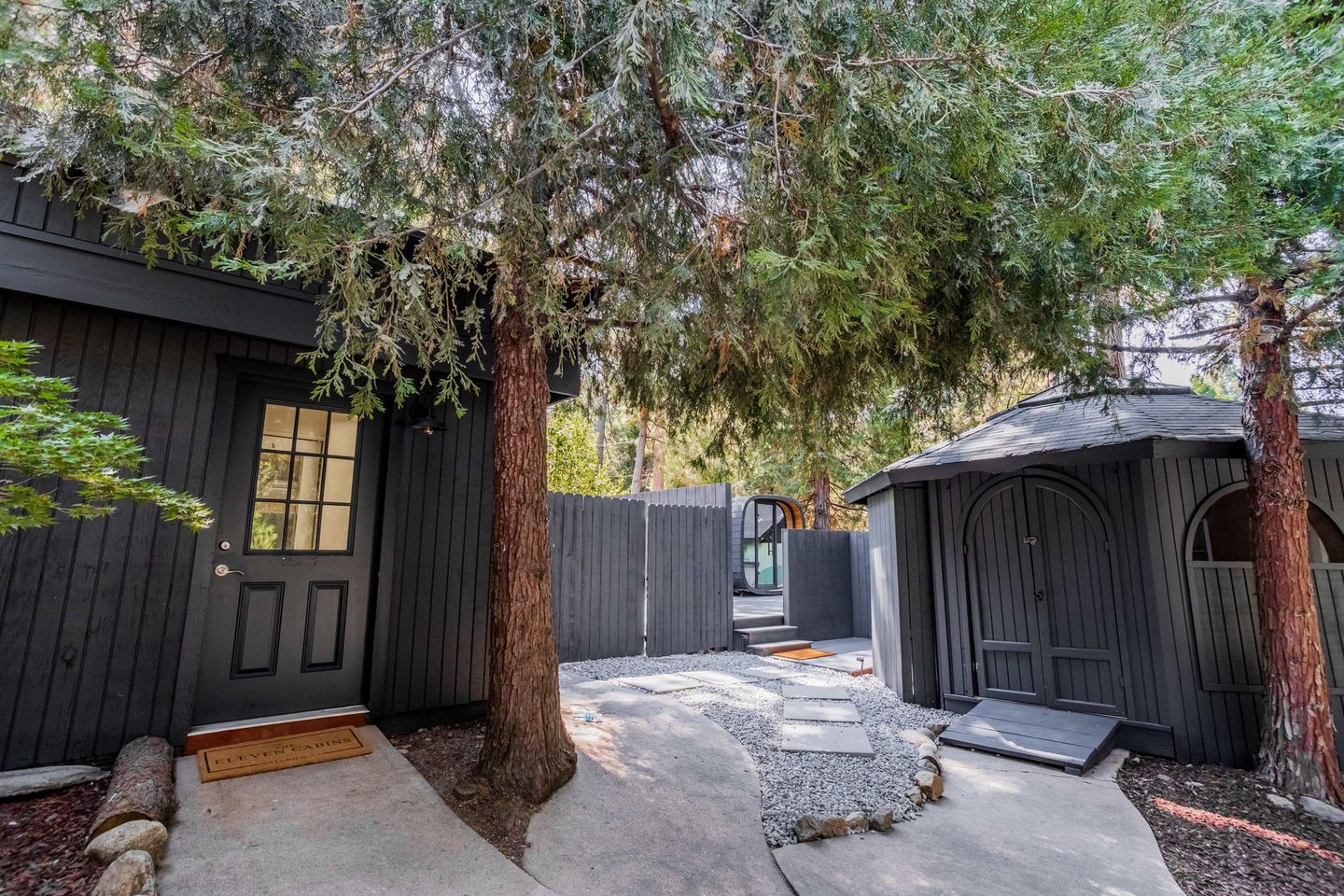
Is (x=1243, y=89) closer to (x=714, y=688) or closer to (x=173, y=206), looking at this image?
(x=173, y=206)

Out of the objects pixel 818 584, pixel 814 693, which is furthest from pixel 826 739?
pixel 818 584

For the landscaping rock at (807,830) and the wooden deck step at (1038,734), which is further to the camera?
the wooden deck step at (1038,734)

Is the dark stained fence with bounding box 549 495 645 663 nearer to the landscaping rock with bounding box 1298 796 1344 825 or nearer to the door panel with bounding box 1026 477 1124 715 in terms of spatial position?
the door panel with bounding box 1026 477 1124 715

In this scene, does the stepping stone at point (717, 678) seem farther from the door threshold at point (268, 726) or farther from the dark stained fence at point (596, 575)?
the door threshold at point (268, 726)

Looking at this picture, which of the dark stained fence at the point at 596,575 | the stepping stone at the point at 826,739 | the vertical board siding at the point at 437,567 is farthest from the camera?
the dark stained fence at the point at 596,575

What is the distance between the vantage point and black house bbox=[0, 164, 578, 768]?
2.73m

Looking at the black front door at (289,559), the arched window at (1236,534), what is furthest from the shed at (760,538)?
the black front door at (289,559)

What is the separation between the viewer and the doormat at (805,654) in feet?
24.0

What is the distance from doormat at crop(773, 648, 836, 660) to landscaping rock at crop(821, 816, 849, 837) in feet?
14.7

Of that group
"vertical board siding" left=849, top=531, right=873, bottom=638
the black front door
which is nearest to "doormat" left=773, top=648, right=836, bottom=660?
"vertical board siding" left=849, top=531, right=873, bottom=638

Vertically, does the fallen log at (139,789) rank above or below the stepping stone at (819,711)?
above

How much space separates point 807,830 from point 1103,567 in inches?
125

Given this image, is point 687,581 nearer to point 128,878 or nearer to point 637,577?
point 637,577

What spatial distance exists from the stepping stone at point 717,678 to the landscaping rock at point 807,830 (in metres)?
2.73
